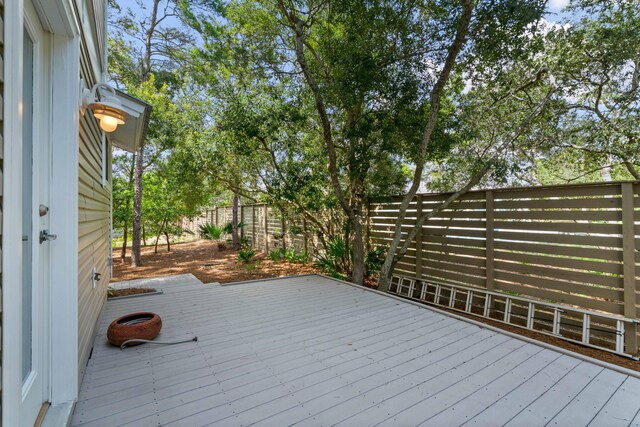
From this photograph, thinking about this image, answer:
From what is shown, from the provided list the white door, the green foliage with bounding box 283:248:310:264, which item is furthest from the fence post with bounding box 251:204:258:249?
the white door

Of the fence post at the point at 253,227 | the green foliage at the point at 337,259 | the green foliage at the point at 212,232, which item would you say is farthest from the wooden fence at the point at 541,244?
the green foliage at the point at 212,232

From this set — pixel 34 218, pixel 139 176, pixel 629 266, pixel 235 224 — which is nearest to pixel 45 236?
pixel 34 218

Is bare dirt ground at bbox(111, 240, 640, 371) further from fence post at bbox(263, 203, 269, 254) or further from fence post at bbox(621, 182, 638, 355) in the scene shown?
fence post at bbox(621, 182, 638, 355)

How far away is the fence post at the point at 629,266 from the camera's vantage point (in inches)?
120

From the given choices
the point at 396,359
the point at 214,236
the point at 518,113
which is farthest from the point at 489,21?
the point at 214,236

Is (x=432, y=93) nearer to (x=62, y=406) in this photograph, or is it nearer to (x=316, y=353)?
(x=316, y=353)

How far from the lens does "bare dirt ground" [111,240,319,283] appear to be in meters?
6.52

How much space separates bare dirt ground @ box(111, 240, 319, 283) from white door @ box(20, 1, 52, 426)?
4482 millimetres

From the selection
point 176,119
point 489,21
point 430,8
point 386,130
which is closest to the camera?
point 489,21

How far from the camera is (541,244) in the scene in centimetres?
377

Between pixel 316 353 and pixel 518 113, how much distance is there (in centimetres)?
575

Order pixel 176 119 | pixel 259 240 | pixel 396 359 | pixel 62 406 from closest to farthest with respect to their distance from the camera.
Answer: pixel 62 406 < pixel 396 359 < pixel 176 119 < pixel 259 240

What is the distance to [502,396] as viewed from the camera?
1849 millimetres

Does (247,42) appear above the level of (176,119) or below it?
above
